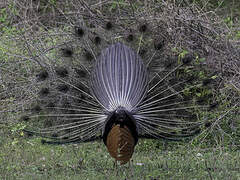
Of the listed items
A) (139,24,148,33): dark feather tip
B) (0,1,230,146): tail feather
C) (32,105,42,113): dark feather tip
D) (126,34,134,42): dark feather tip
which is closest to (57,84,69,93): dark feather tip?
(0,1,230,146): tail feather

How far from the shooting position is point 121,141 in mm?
5996

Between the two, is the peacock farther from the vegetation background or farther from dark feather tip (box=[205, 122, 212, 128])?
the vegetation background

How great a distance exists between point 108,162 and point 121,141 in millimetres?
1464

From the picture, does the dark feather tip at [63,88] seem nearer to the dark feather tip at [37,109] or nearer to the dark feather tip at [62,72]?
the dark feather tip at [62,72]

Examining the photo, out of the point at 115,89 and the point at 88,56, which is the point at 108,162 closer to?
the point at 115,89

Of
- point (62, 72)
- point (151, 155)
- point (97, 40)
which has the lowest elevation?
point (151, 155)

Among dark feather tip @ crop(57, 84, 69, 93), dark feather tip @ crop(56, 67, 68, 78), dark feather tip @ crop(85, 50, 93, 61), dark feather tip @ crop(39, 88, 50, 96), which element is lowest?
dark feather tip @ crop(39, 88, 50, 96)

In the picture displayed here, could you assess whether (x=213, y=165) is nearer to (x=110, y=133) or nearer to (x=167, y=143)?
(x=110, y=133)

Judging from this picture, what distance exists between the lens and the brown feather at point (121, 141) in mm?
6004

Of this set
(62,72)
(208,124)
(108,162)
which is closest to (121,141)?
(108,162)

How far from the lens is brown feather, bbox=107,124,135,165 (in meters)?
6.00

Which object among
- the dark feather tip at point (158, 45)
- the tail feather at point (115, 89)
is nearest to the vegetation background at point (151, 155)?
the tail feather at point (115, 89)

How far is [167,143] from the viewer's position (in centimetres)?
871

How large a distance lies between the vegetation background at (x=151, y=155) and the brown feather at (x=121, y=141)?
0.35 metres
